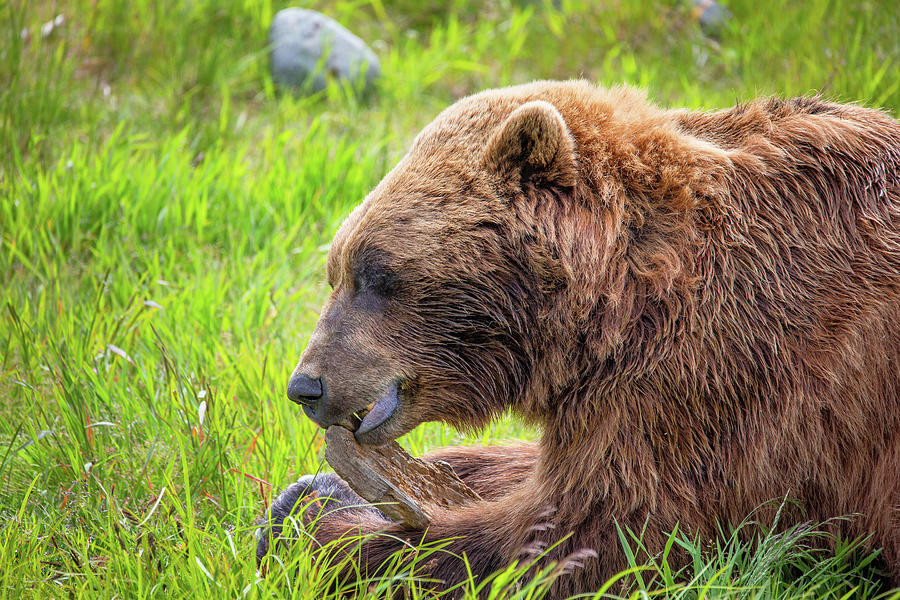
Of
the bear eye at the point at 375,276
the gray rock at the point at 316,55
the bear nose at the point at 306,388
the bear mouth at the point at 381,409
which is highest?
the gray rock at the point at 316,55

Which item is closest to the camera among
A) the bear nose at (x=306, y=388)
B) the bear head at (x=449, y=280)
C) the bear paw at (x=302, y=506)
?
the bear head at (x=449, y=280)

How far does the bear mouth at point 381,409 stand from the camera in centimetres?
315

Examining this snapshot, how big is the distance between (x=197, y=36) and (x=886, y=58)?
17.6ft

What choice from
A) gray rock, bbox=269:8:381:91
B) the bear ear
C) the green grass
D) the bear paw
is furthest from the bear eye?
gray rock, bbox=269:8:381:91

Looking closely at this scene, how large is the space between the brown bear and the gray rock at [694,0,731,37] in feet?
16.8

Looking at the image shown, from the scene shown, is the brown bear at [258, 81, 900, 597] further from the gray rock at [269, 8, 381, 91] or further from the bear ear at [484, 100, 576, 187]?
the gray rock at [269, 8, 381, 91]

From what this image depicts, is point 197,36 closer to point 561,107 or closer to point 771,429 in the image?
point 561,107

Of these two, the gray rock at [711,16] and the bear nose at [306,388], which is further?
the gray rock at [711,16]

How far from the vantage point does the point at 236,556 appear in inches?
118

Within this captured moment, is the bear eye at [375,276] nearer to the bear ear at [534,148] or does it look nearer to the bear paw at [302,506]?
the bear ear at [534,148]

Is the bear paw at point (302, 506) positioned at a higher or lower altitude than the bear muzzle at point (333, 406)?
lower

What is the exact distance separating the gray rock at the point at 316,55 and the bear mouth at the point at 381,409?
16.4 feet

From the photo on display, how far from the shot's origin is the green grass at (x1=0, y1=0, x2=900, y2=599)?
10.2 feet

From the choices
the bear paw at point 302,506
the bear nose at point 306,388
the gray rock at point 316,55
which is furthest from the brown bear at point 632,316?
the gray rock at point 316,55
